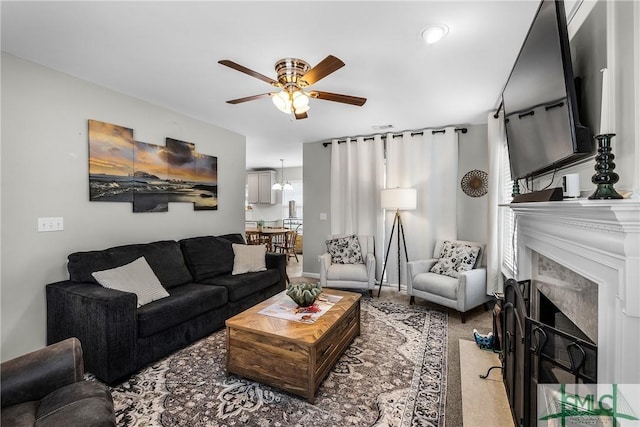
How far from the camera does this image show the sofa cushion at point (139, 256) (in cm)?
242

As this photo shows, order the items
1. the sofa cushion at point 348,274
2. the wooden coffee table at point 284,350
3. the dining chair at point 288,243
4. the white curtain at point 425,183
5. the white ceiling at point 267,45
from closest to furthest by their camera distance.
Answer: the white ceiling at point 267,45, the wooden coffee table at point 284,350, the sofa cushion at point 348,274, the white curtain at point 425,183, the dining chair at point 288,243

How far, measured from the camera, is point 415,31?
1931 millimetres

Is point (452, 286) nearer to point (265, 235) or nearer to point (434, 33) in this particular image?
point (434, 33)

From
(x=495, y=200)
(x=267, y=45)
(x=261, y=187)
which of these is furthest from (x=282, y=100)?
(x=261, y=187)

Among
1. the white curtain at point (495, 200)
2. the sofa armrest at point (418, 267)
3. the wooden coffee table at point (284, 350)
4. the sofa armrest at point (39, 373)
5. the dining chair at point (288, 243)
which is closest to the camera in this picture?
the sofa armrest at point (39, 373)

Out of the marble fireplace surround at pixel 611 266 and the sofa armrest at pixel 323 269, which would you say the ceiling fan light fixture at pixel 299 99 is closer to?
the marble fireplace surround at pixel 611 266

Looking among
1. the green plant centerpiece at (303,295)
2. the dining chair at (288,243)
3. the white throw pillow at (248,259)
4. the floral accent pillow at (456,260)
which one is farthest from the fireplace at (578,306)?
the dining chair at (288,243)

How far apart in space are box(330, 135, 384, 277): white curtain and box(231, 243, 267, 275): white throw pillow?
1564 millimetres

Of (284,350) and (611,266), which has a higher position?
(611,266)

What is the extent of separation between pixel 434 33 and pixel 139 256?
314cm

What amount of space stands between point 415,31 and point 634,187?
5.04 ft

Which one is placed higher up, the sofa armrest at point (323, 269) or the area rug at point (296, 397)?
the sofa armrest at point (323, 269)

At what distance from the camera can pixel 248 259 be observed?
3.66m

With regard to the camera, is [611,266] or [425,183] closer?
[611,266]
